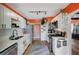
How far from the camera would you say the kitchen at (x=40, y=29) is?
4.54m

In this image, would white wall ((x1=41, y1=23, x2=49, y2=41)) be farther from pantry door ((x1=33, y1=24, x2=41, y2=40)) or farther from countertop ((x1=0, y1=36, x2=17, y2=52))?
countertop ((x1=0, y1=36, x2=17, y2=52))

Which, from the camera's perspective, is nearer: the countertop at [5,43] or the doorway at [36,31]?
the countertop at [5,43]

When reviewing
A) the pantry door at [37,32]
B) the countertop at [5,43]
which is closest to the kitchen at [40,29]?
the pantry door at [37,32]

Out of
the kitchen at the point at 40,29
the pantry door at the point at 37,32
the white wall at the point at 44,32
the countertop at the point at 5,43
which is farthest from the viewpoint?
the pantry door at the point at 37,32

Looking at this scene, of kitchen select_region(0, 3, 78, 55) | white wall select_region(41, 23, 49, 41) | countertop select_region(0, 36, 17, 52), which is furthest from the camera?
white wall select_region(41, 23, 49, 41)

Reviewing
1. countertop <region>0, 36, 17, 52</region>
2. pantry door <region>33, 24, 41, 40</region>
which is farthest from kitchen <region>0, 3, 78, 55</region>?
countertop <region>0, 36, 17, 52</region>

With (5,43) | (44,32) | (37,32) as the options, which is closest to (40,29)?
(37,32)

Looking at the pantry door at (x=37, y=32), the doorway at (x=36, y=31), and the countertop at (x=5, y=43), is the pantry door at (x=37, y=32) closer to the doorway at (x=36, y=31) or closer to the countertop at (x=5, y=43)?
the doorway at (x=36, y=31)

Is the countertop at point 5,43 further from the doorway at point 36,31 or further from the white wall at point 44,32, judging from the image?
the doorway at point 36,31

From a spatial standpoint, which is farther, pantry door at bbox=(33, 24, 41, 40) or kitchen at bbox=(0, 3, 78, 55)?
pantry door at bbox=(33, 24, 41, 40)

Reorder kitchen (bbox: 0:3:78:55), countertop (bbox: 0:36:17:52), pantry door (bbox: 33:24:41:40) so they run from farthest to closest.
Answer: pantry door (bbox: 33:24:41:40), kitchen (bbox: 0:3:78:55), countertop (bbox: 0:36:17:52)

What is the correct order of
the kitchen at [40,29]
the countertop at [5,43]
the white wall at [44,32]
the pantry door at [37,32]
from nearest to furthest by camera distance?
the countertop at [5,43] < the kitchen at [40,29] < the white wall at [44,32] < the pantry door at [37,32]

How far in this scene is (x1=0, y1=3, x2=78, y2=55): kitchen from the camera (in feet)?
14.9
